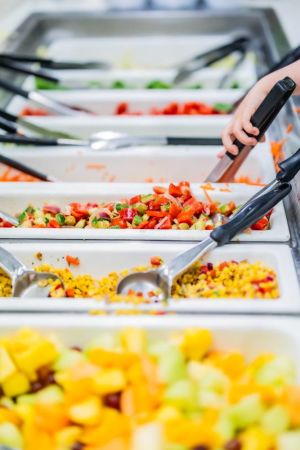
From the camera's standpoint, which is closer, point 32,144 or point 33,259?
point 33,259

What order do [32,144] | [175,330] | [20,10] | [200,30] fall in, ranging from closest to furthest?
[175,330] → [32,144] → [200,30] → [20,10]

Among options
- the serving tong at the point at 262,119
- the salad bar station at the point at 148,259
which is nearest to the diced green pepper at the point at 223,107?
the salad bar station at the point at 148,259

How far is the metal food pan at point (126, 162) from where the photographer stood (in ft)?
5.82

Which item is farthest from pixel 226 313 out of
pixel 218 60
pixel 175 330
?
pixel 218 60

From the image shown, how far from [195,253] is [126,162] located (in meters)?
0.63

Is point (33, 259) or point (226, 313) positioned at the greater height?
point (33, 259)

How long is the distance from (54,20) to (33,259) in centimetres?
168

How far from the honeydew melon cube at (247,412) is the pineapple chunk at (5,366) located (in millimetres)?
367

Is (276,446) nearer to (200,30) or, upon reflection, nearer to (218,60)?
(218,60)

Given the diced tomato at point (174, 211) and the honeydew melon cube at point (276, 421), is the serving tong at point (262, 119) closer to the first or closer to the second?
the diced tomato at point (174, 211)

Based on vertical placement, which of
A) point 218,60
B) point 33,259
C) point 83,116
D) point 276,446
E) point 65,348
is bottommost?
point 276,446

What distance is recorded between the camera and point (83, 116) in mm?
A: 2025

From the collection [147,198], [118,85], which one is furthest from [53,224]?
[118,85]

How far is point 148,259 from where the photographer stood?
1.31 metres
